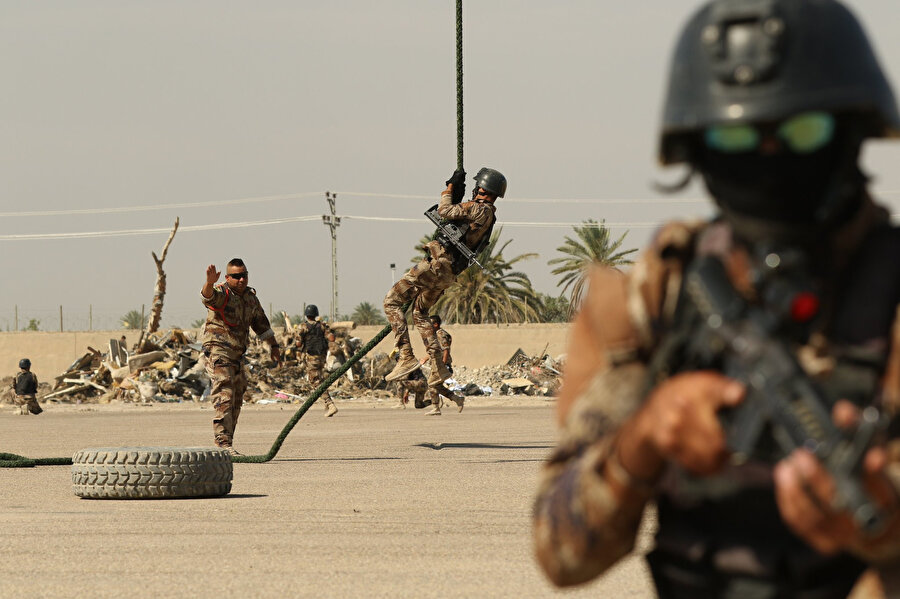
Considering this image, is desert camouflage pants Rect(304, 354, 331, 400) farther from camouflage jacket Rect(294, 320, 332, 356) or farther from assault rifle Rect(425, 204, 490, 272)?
assault rifle Rect(425, 204, 490, 272)

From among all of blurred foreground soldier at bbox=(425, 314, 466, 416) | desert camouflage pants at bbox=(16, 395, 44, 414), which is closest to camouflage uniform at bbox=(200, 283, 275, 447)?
blurred foreground soldier at bbox=(425, 314, 466, 416)

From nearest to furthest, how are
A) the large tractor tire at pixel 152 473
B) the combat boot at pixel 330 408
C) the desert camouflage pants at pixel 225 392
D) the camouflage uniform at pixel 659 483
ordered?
the camouflage uniform at pixel 659 483 → the large tractor tire at pixel 152 473 → the desert camouflage pants at pixel 225 392 → the combat boot at pixel 330 408

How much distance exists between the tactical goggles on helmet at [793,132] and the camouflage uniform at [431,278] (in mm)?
12944

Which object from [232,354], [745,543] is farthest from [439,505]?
[745,543]

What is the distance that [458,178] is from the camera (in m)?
14.2

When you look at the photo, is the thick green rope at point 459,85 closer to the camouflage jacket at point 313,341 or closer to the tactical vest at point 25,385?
the camouflage jacket at point 313,341

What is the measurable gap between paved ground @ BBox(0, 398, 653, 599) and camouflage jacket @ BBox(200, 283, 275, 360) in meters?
1.29

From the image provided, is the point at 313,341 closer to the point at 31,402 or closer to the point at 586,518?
the point at 31,402

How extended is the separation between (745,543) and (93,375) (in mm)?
38761

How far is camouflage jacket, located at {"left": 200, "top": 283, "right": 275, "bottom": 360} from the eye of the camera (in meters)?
14.3

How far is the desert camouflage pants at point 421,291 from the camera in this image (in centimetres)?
1662

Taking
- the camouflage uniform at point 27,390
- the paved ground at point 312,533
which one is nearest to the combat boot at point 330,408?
the paved ground at point 312,533

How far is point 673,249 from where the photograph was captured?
1.96 m

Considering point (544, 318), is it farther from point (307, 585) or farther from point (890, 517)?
point (890, 517)
